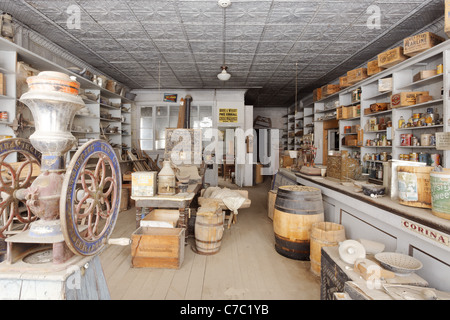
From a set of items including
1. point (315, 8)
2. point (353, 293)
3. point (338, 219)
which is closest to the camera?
point (353, 293)

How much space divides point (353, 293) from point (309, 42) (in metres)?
4.60

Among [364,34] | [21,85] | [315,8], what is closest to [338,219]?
[315,8]

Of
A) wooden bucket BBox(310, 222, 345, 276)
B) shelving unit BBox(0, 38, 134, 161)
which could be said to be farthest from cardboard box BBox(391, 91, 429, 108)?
shelving unit BBox(0, 38, 134, 161)

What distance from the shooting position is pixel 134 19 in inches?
158

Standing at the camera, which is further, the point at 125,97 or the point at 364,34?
the point at 125,97

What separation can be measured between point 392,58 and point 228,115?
202 inches

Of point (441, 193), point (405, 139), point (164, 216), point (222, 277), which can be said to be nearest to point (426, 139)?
point (405, 139)

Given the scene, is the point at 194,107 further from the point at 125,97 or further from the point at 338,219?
the point at 338,219

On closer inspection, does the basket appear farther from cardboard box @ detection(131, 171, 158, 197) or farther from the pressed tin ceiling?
the pressed tin ceiling

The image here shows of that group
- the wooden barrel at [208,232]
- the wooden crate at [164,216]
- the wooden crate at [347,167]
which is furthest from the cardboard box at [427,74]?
the wooden crate at [164,216]

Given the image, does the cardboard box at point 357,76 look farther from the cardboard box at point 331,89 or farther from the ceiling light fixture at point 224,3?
the ceiling light fixture at point 224,3

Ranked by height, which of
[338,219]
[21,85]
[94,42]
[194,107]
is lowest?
[338,219]

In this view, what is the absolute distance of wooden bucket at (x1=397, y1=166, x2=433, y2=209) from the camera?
5.89 ft

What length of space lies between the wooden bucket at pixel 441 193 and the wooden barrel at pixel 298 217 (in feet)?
4.21
